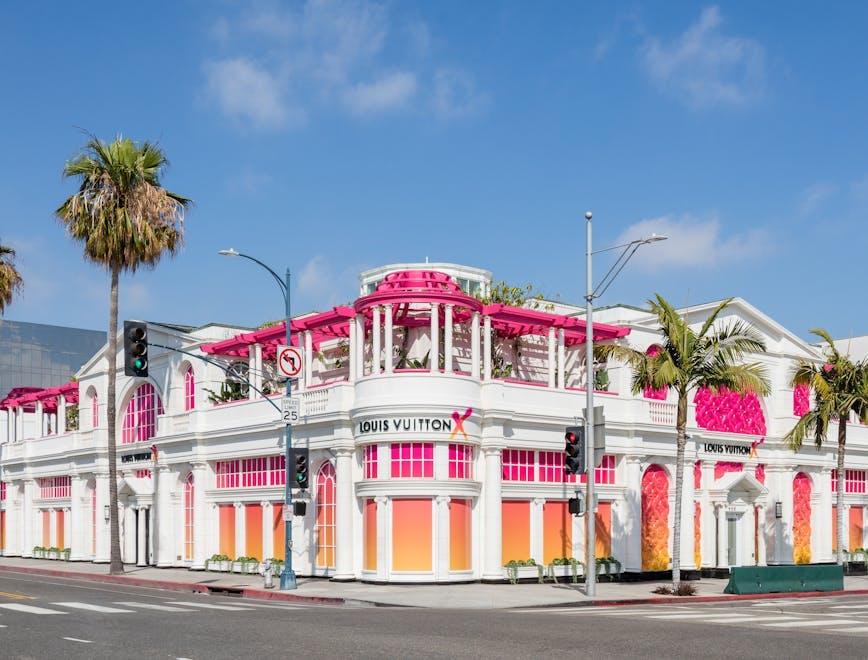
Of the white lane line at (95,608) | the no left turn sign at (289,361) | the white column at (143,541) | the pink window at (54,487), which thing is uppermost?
the no left turn sign at (289,361)

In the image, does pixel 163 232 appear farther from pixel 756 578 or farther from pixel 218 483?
pixel 756 578

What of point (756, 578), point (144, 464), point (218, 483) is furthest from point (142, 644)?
point (144, 464)

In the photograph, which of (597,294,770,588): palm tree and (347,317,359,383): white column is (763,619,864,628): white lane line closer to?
(597,294,770,588): palm tree

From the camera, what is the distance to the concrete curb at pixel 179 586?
101ft

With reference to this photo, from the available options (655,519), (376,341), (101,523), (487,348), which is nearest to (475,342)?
(487,348)

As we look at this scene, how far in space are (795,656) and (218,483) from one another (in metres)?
30.4

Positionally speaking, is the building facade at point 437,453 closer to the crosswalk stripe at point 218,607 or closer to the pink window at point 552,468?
the pink window at point 552,468

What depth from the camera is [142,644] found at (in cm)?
1712

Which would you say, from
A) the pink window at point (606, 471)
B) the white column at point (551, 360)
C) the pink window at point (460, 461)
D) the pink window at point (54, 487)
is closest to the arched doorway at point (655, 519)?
the pink window at point (606, 471)

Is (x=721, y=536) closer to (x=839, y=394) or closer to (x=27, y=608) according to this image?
(x=839, y=394)

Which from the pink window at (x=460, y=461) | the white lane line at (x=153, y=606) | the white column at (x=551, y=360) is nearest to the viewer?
the white lane line at (x=153, y=606)

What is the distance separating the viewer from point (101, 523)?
5156 centimetres

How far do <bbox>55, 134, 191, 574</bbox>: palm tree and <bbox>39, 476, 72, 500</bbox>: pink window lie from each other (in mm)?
13910

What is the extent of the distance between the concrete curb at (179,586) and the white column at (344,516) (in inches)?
143
